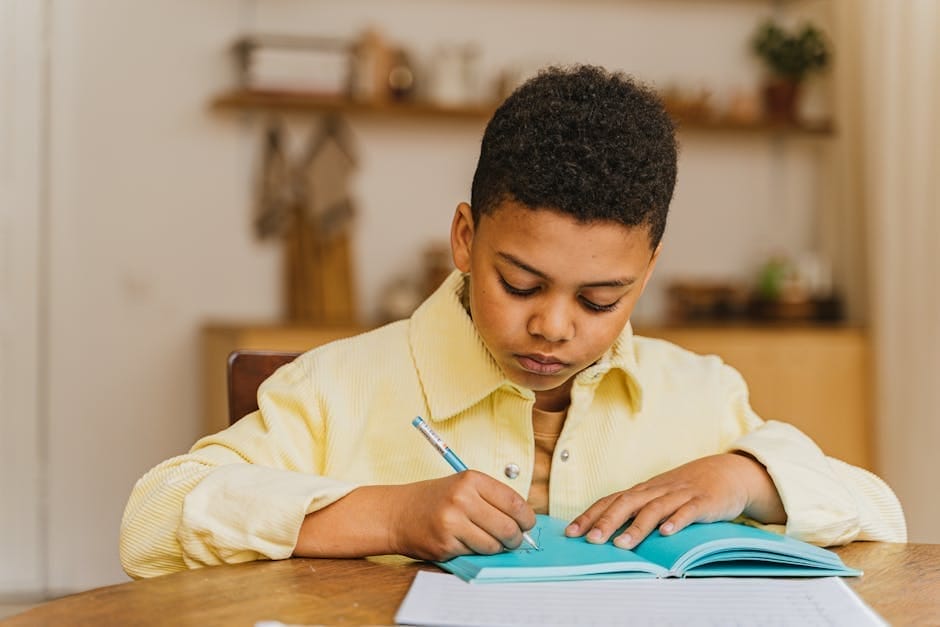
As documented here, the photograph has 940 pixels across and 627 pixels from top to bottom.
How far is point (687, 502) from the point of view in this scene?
1172 mm

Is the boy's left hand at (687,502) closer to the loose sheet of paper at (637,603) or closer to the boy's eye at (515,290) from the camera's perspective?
the loose sheet of paper at (637,603)

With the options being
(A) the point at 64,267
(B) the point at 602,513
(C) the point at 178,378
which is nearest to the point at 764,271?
(C) the point at 178,378

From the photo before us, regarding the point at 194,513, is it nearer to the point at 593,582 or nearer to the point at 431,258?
the point at 593,582

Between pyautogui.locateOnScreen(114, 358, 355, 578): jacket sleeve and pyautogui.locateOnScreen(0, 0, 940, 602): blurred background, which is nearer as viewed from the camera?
pyautogui.locateOnScreen(114, 358, 355, 578): jacket sleeve

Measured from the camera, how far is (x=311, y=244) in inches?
154

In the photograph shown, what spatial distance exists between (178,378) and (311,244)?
0.61 meters

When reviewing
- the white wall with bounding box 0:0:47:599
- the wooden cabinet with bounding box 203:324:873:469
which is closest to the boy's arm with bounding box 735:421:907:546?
the wooden cabinet with bounding box 203:324:873:469

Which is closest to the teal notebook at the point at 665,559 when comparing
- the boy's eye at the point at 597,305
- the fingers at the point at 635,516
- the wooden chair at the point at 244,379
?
the fingers at the point at 635,516

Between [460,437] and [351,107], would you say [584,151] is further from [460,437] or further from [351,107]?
[351,107]

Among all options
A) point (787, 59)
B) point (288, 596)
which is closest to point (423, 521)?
point (288, 596)

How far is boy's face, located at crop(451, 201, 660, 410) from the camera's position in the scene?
1.16 m

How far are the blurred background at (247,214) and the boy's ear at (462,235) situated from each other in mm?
2411

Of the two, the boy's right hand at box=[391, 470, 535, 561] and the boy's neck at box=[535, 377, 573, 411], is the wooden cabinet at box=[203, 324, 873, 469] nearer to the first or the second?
the boy's neck at box=[535, 377, 573, 411]

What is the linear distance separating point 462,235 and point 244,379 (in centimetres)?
34
